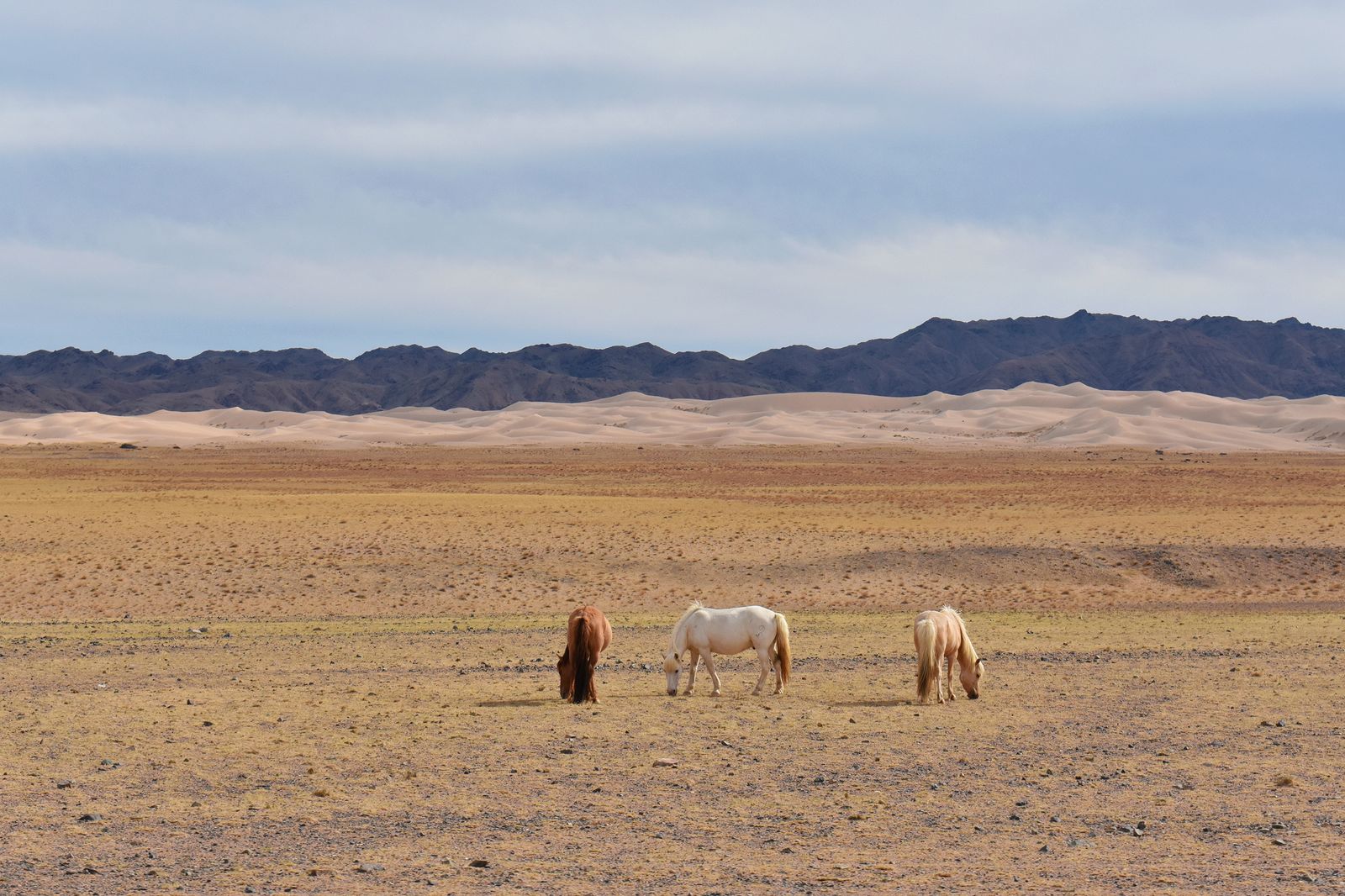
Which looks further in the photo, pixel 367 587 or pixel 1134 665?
pixel 367 587

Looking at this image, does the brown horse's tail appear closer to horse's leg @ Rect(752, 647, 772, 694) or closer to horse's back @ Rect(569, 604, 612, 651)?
horse's back @ Rect(569, 604, 612, 651)

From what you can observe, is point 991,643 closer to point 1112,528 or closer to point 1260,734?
point 1260,734

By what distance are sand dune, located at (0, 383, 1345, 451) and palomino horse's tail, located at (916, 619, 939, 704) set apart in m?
109

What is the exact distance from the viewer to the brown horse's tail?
14367 millimetres

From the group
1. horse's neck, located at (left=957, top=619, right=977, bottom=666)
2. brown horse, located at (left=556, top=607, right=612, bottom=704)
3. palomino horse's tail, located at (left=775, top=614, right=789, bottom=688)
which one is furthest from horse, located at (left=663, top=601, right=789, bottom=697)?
horse's neck, located at (left=957, top=619, right=977, bottom=666)

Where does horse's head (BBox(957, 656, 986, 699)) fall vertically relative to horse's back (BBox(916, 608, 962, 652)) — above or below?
below

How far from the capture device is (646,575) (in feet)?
92.3

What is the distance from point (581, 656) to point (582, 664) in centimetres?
9

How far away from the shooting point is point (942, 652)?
14.7 m

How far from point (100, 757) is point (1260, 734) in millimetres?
11268

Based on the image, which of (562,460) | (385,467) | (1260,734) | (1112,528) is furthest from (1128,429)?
(1260,734)

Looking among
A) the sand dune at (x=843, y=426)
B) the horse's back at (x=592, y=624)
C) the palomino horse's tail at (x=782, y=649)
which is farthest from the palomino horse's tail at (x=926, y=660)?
the sand dune at (x=843, y=426)

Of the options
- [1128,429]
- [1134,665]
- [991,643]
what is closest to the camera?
[1134,665]

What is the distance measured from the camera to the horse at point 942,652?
1445cm
